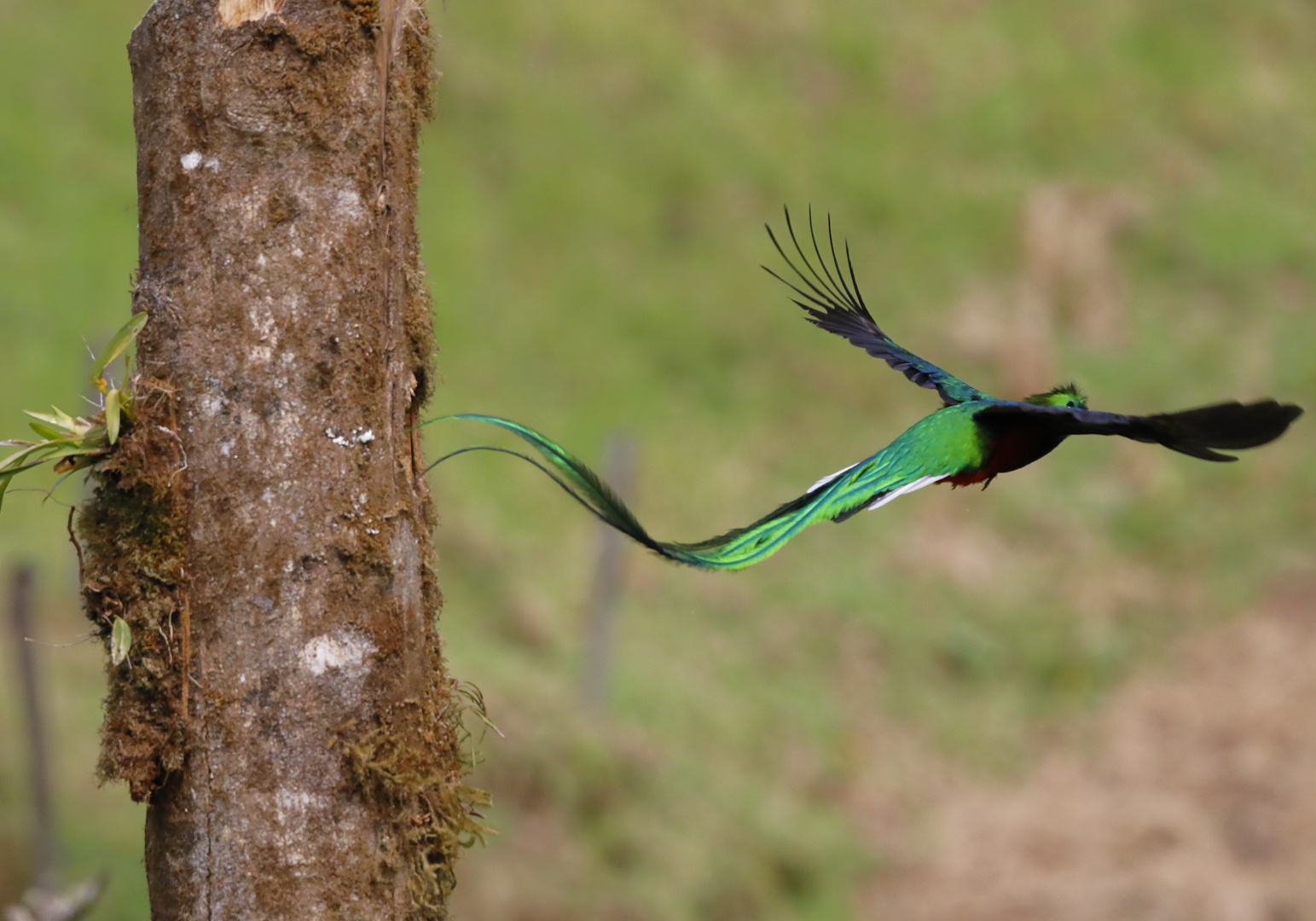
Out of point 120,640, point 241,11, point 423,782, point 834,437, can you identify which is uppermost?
point 834,437

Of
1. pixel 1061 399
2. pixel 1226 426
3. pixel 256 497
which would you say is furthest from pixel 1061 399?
pixel 256 497

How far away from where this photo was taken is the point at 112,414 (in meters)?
2.19

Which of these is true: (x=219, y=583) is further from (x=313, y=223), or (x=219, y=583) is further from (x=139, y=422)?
(x=313, y=223)

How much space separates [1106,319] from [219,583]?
13.9m

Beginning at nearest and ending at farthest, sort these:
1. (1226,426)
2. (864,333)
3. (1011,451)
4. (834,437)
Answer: (1226,426) < (1011,451) < (864,333) < (834,437)

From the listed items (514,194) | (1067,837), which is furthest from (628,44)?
(1067,837)

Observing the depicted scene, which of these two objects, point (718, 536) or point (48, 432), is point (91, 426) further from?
point (718, 536)

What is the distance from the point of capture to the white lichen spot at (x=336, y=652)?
2.21 metres

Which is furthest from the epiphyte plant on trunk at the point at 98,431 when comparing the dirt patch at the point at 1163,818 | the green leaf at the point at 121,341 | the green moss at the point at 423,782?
the dirt patch at the point at 1163,818

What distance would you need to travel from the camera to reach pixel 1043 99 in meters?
16.7

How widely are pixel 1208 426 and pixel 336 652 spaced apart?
1547 mm

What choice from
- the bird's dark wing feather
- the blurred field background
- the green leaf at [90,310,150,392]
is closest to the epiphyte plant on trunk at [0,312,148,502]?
the green leaf at [90,310,150,392]

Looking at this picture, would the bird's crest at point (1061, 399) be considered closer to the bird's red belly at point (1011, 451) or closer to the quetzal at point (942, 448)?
the quetzal at point (942, 448)

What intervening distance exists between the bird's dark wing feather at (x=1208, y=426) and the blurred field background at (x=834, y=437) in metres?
4.99
